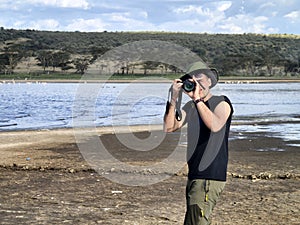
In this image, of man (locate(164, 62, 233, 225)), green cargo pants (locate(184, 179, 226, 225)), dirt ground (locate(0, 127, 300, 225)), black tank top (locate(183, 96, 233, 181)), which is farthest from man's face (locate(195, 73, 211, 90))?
dirt ground (locate(0, 127, 300, 225))

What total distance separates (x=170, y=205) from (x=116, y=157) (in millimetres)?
5288

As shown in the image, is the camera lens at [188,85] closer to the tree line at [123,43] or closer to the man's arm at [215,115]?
the man's arm at [215,115]

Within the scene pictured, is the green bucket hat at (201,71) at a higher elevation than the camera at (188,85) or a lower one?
higher

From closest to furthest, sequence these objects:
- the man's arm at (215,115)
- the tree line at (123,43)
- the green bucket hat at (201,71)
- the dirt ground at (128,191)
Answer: the man's arm at (215,115)
the green bucket hat at (201,71)
the dirt ground at (128,191)
the tree line at (123,43)

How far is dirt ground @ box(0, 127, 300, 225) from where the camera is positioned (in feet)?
24.5

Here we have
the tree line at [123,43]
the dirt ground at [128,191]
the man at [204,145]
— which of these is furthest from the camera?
the tree line at [123,43]

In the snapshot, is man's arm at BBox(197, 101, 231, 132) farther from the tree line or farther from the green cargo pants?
the tree line

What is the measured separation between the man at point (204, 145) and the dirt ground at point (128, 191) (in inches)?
93.2

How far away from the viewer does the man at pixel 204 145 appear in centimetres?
474

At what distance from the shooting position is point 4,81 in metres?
104

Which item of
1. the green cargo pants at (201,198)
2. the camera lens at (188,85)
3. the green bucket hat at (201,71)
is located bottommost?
the green cargo pants at (201,198)

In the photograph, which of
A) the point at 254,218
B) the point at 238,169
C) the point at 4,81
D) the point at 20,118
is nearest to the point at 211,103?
the point at 254,218

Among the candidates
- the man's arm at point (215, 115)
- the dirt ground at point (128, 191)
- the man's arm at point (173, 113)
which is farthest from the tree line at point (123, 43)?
the man's arm at point (215, 115)

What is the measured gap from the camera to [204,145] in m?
4.80
